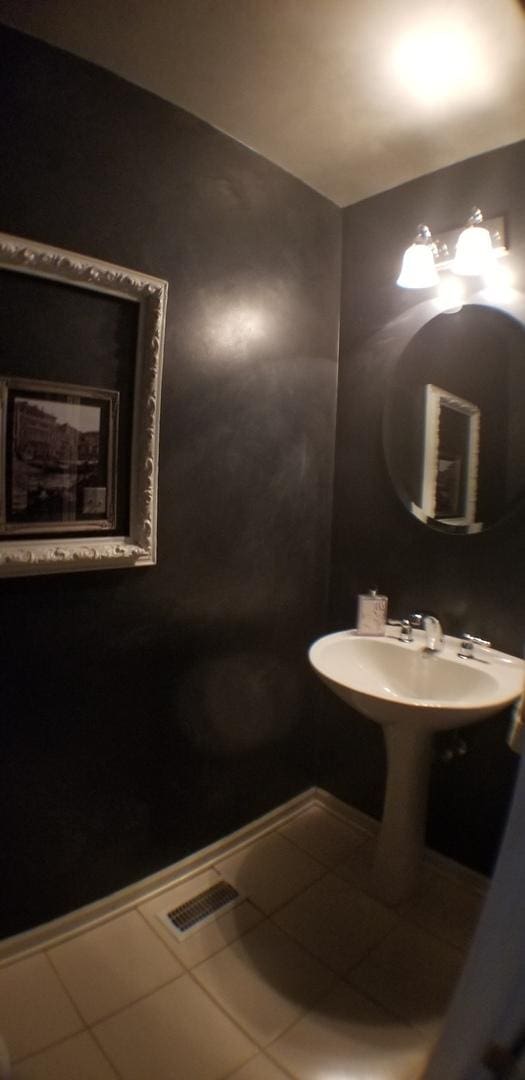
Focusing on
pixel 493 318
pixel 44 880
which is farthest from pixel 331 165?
pixel 44 880

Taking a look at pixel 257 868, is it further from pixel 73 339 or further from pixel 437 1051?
pixel 73 339

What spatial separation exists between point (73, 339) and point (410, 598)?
136 centimetres

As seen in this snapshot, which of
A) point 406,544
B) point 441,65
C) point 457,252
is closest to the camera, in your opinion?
point 441,65

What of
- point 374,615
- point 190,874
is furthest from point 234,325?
point 190,874

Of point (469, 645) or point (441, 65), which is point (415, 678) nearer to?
point (469, 645)

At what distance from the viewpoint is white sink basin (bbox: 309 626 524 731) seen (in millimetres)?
1271

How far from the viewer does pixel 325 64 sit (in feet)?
4.35

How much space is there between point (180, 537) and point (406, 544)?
819 millimetres

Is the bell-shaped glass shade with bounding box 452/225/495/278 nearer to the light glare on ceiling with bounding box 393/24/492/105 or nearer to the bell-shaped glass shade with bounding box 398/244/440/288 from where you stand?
the bell-shaped glass shade with bounding box 398/244/440/288

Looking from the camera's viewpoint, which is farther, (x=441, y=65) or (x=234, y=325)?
(x=234, y=325)

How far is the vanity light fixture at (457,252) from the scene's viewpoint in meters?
1.53

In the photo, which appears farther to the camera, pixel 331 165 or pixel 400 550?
pixel 400 550

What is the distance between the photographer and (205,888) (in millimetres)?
1675

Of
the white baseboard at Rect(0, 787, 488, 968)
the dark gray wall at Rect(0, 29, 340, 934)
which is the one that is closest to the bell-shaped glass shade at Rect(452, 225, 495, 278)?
the dark gray wall at Rect(0, 29, 340, 934)
